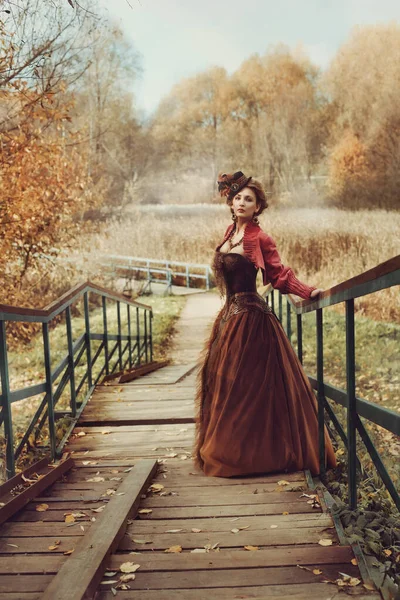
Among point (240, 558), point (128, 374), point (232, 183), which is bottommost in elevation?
point (128, 374)

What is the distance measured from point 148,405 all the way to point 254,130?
1747cm

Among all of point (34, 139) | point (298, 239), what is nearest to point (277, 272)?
point (34, 139)

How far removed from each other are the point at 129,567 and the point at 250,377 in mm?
1472

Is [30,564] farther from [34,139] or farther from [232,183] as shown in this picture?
[34,139]

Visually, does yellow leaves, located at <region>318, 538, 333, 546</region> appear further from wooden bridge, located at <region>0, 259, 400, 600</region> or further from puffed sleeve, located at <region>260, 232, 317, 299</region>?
puffed sleeve, located at <region>260, 232, 317, 299</region>

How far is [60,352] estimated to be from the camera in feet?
30.8

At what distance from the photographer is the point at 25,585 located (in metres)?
1.64

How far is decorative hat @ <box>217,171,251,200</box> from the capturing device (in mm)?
3342

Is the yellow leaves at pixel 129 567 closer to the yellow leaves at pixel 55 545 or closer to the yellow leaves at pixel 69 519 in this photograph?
the yellow leaves at pixel 55 545

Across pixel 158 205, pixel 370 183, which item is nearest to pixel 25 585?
pixel 370 183

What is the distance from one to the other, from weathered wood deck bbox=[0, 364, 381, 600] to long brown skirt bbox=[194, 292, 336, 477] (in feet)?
0.29

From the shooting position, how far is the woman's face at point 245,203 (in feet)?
10.9

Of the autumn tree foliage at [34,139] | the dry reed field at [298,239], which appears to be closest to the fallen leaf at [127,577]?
the autumn tree foliage at [34,139]

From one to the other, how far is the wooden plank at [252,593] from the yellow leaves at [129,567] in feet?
0.44
